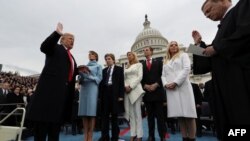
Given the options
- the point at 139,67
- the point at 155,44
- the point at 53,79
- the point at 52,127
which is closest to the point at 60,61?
the point at 53,79

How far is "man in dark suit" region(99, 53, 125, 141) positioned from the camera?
368cm

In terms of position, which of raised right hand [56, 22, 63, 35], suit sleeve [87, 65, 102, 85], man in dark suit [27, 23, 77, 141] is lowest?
man in dark suit [27, 23, 77, 141]

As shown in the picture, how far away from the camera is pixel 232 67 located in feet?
4.96

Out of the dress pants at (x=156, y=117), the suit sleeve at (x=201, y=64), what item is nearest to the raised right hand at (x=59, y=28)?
the suit sleeve at (x=201, y=64)

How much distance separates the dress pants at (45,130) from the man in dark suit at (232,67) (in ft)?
6.32

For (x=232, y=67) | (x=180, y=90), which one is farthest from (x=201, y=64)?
(x=180, y=90)

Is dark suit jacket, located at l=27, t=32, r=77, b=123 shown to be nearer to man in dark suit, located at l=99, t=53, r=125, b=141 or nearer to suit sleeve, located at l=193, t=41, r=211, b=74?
man in dark suit, located at l=99, t=53, r=125, b=141

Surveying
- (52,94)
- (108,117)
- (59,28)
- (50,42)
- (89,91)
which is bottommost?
(108,117)

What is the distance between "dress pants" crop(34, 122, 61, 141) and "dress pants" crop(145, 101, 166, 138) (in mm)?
1789

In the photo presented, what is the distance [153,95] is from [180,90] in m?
0.65

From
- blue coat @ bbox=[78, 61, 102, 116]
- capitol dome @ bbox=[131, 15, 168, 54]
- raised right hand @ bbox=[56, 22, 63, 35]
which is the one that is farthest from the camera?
capitol dome @ bbox=[131, 15, 168, 54]

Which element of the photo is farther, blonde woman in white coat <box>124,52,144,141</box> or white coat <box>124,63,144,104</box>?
white coat <box>124,63,144,104</box>

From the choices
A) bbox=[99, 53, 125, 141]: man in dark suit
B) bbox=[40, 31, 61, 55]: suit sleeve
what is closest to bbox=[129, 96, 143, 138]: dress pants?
bbox=[99, 53, 125, 141]: man in dark suit

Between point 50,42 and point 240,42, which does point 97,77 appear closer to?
point 50,42
